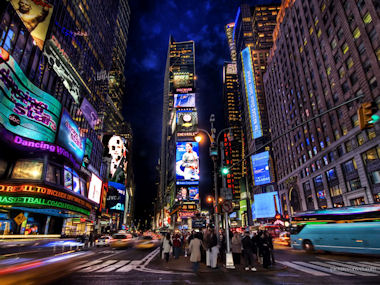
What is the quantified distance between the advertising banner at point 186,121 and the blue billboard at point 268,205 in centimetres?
5969

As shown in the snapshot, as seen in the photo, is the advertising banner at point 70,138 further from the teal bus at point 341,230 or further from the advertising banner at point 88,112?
the teal bus at point 341,230

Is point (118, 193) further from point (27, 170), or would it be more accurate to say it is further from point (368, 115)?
point (368, 115)

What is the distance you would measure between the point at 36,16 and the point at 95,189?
141 ft

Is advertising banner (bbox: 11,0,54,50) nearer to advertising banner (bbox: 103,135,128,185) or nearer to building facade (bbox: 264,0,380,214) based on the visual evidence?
building facade (bbox: 264,0,380,214)

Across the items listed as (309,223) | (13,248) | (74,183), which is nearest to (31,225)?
(74,183)

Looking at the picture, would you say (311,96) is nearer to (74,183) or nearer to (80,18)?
(74,183)

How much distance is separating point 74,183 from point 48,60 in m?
25.9

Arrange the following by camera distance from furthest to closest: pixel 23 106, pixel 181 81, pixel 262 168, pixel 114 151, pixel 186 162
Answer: pixel 181 81 → pixel 186 162 → pixel 114 151 → pixel 262 168 → pixel 23 106

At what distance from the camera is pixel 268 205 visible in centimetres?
8444

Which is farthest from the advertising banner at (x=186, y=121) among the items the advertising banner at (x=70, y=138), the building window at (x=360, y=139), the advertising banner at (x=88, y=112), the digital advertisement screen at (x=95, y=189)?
the building window at (x=360, y=139)

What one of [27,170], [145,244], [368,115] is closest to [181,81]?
[27,170]

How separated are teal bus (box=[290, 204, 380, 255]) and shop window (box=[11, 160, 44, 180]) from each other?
39.3 meters

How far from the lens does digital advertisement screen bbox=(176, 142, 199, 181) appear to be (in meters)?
115

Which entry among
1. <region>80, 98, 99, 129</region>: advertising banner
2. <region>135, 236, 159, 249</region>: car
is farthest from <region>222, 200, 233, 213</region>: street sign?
<region>80, 98, 99, 129</region>: advertising banner
